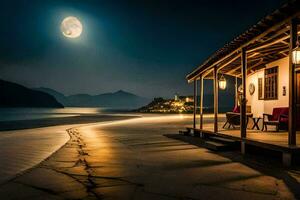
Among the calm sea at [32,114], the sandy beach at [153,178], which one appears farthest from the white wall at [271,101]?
the calm sea at [32,114]

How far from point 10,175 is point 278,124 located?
348 inches

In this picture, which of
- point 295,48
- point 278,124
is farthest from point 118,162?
point 278,124

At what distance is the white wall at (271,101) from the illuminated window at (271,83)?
0.18 m

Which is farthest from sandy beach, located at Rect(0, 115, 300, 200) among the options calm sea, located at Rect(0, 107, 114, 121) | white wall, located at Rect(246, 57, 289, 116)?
calm sea, located at Rect(0, 107, 114, 121)

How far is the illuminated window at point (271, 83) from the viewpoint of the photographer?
41.3ft

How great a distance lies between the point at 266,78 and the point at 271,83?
48 centimetres

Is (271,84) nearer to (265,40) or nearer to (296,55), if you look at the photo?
(265,40)

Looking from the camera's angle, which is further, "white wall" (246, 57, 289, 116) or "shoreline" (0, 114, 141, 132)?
"shoreline" (0, 114, 141, 132)

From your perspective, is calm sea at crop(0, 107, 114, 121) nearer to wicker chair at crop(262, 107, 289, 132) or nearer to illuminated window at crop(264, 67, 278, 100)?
illuminated window at crop(264, 67, 278, 100)

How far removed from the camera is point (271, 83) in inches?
510

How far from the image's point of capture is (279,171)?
21.0ft

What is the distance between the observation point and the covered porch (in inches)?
261

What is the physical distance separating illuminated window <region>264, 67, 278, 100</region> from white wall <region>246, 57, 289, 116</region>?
18 cm

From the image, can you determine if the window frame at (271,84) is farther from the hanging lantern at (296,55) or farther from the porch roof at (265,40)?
the hanging lantern at (296,55)
